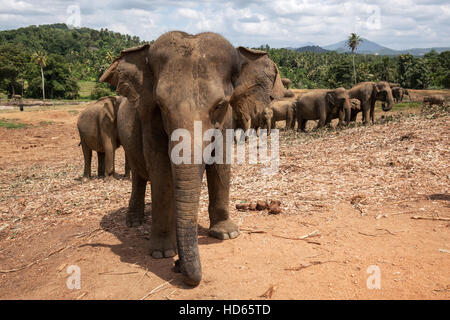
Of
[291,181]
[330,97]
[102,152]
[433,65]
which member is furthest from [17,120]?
[433,65]

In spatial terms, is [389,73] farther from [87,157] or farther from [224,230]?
[224,230]

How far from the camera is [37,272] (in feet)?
17.3

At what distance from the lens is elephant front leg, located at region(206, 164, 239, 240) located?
18.8ft

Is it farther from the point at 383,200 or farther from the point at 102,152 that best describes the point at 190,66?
the point at 102,152

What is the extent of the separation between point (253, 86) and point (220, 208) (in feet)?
6.46

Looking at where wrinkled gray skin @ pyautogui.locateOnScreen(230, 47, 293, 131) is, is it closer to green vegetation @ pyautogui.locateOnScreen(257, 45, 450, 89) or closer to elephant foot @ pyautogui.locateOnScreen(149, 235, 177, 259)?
elephant foot @ pyautogui.locateOnScreen(149, 235, 177, 259)

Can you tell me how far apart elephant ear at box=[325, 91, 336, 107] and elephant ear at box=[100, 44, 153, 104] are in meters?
16.5

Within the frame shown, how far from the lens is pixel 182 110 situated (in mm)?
4020

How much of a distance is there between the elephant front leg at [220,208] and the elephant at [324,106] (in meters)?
15.0

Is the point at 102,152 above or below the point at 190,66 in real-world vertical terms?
below

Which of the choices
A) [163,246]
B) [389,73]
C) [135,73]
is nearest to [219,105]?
[135,73]

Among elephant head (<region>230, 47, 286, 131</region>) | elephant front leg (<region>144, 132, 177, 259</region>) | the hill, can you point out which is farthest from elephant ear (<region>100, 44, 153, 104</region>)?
the hill

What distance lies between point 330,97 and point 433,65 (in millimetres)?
54654

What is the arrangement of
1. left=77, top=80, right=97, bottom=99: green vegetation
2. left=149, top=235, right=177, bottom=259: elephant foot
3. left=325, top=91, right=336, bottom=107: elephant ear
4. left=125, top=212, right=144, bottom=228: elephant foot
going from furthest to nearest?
left=77, top=80, right=97, bottom=99: green vegetation → left=325, top=91, right=336, bottom=107: elephant ear → left=125, top=212, right=144, bottom=228: elephant foot → left=149, top=235, right=177, bottom=259: elephant foot
